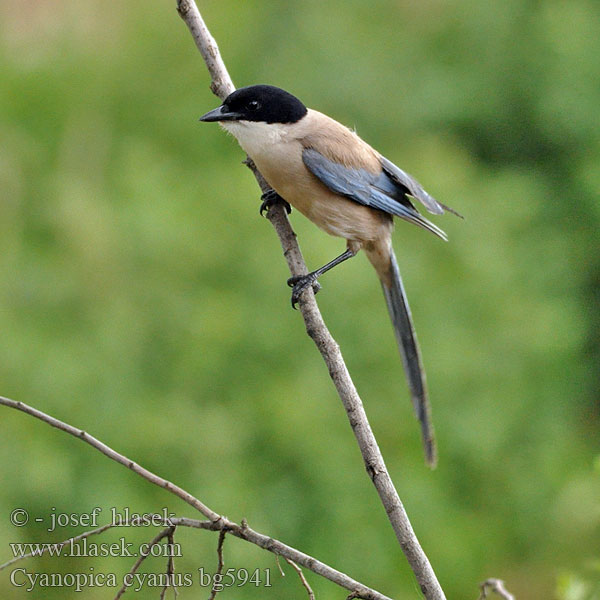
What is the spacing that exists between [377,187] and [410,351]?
581 millimetres

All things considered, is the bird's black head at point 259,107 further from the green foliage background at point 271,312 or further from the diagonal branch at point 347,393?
the green foliage background at point 271,312

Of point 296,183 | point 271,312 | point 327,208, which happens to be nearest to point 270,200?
point 296,183

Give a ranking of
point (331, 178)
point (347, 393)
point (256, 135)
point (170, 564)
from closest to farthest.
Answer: point (170, 564), point (347, 393), point (256, 135), point (331, 178)

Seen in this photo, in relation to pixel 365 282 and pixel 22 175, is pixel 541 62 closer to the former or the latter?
pixel 365 282

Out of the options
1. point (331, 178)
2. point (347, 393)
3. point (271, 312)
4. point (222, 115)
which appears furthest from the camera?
point (271, 312)

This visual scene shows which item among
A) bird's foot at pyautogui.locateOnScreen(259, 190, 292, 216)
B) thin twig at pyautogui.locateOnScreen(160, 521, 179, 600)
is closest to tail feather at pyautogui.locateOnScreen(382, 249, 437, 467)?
→ bird's foot at pyautogui.locateOnScreen(259, 190, 292, 216)

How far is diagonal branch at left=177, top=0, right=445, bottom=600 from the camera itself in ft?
6.04

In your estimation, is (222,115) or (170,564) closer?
(170,564)

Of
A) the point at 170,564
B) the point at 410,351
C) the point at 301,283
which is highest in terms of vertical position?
the point at 410,351

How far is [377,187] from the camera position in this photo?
3.07 metres

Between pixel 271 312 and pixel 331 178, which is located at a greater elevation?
pixel 271 312

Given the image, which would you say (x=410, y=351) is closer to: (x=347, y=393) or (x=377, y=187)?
(x=377, y=187)

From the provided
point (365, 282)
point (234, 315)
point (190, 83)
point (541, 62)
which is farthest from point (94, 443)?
point (541, 62)

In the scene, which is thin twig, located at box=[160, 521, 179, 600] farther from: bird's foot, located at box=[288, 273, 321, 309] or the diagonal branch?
bird's foot, located at box=[288, 273, 321, 309]
